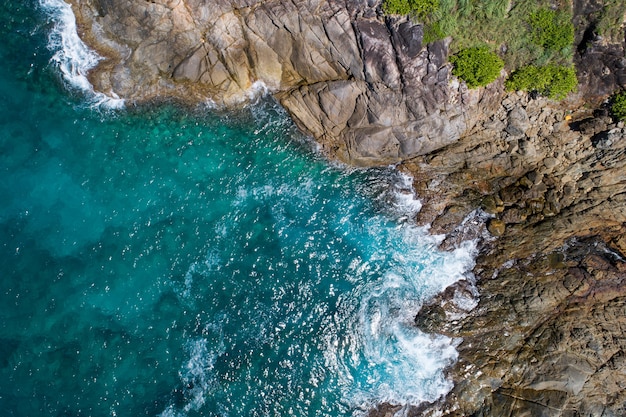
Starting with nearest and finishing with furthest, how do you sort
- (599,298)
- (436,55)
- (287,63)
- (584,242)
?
1. (599,298)
2. (584,242)
3. (436,55)
4. (287,63)

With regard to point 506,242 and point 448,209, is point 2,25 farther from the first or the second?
point 506,242

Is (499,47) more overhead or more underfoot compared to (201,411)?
more overhead

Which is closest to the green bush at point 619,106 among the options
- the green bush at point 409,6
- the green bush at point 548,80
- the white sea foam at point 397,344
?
the green bush at point 548,80

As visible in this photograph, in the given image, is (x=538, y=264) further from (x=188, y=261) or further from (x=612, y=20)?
(x=188, y=261)

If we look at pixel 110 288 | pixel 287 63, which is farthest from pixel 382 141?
pixel 110 288

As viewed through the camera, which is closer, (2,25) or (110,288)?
(110,288)

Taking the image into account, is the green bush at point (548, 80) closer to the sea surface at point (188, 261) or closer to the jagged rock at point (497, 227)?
the jagged rock at point (497, 227)
